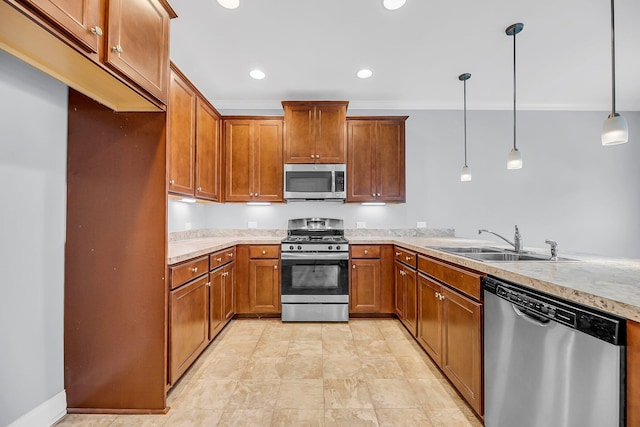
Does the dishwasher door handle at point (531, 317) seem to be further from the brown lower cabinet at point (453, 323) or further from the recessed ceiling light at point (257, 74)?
the recessed ceiling light at point (257, 74)

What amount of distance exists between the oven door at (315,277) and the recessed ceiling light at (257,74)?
1949mm

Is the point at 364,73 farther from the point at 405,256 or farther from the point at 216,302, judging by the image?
the point at 216,302

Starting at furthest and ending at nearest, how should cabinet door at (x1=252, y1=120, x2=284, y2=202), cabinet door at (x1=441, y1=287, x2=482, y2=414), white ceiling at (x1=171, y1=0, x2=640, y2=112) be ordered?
1. cabinet door at (x1=252, y1=120, x2=284, y2=202)
2. white ceiling at (x1=171, y1=0, x2=640, y2=112)
3. cabinet door at (x1=441, y1=287, x2=482, y2=414)

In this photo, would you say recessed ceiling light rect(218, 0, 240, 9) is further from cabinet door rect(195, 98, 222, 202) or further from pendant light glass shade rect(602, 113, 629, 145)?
pendant light glass shade rect(602, 113, 629, 145)

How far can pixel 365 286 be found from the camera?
10.6 feet

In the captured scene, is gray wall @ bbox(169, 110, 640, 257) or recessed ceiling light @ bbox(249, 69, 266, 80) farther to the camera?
gray wall @ bbox(169, 110, 640, 257)

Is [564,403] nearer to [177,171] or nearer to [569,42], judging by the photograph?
[177,171]

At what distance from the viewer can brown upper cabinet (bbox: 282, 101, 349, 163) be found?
3395 mm

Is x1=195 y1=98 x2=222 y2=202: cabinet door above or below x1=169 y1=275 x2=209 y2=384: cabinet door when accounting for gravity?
above

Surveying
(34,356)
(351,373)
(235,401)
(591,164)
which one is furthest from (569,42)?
(34,356)

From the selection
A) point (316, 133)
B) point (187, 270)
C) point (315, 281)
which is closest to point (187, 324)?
point (187, 270)

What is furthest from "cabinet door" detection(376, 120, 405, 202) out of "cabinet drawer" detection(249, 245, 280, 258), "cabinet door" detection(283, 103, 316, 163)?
"cabinet drawer" detection(249, 245, 280, 258)

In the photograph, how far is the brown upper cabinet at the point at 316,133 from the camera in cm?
339

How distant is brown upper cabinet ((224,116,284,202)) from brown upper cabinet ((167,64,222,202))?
163 millimetres
